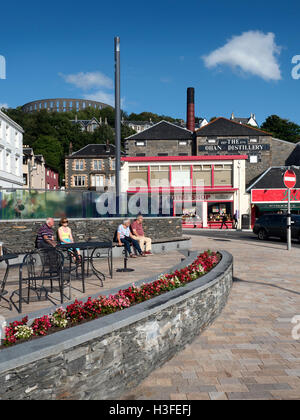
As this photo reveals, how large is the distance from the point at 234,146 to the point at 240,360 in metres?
48.2

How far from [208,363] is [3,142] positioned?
139ft

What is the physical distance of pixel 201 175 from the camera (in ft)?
132

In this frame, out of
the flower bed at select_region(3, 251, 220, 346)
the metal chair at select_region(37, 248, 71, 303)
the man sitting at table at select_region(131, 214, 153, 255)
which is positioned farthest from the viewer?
the man sitting at table at select_region(131, 214, 153, 255)

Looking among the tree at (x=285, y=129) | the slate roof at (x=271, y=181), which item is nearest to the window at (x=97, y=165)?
the slate roof at (x=271, y=181)

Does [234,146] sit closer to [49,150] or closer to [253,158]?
[253,158]

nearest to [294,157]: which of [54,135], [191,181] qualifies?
[191,181]

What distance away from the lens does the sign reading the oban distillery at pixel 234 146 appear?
162 ft

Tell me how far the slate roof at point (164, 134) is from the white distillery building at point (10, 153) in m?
14.4

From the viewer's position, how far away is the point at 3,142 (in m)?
41.7

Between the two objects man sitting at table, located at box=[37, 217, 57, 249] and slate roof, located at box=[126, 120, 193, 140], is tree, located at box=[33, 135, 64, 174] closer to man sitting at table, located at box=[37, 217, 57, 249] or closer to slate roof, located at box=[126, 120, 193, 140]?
slate roof, located at box=[126, 120, 193, 140]

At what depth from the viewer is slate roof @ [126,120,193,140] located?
5019cm

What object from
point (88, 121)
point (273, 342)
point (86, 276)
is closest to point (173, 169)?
point (86, 276)

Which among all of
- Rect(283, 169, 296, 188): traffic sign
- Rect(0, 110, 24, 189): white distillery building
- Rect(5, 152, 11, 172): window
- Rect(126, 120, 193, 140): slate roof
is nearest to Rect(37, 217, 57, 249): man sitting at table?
Rect(283, 169, 296, 188): traffic sign

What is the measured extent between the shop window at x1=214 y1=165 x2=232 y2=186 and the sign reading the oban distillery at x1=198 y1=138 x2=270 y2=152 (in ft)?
33.0
